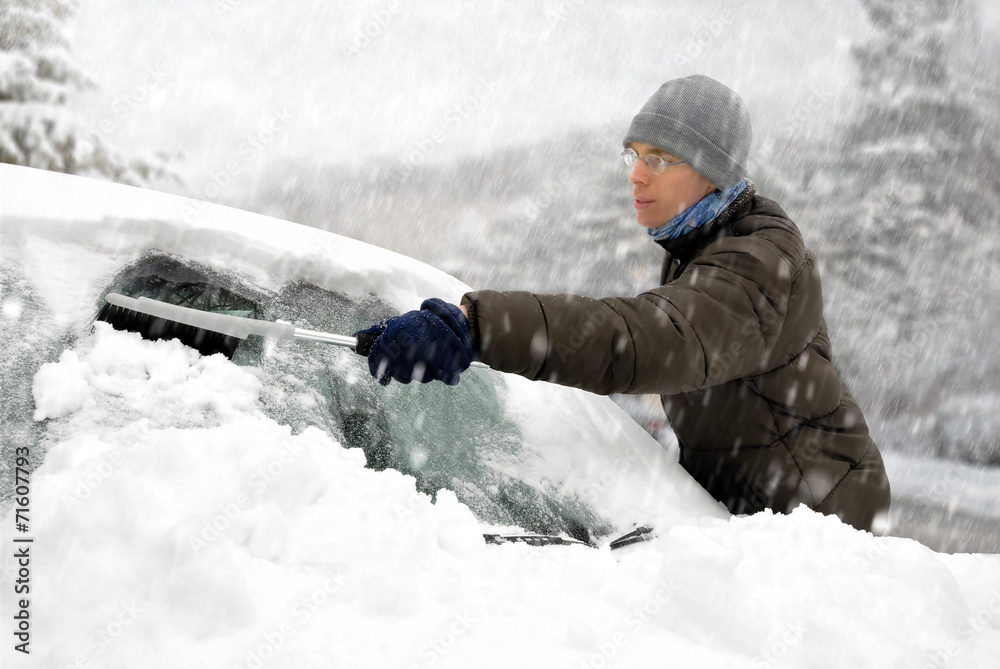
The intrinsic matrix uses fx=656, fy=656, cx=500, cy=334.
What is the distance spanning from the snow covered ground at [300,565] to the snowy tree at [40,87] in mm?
7893

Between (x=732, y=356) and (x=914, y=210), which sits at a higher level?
(x=914, y=210)

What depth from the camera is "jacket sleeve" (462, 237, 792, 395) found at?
1212 mm

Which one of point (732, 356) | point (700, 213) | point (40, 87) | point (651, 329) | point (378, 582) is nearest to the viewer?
point (378, 582)

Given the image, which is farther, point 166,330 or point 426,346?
point 166,330

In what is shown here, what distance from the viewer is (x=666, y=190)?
1802 millimetres

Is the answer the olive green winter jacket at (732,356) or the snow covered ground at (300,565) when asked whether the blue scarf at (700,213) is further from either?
the snow covered ground at (300,565)

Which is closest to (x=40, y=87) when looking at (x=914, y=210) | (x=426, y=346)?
(x=426, y=346)

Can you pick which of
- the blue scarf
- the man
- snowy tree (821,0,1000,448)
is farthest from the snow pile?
snowy tree (821,0,1000,448)

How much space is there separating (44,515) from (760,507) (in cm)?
165

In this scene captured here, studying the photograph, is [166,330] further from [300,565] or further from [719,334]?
[719,334]

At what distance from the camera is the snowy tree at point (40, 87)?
25.4ft

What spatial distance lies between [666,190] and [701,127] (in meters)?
0.20

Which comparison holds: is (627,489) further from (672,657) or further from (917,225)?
(917,225)

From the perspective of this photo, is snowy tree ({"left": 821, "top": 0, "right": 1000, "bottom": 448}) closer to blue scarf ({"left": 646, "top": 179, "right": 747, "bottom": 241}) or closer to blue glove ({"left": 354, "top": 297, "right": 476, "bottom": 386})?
blue scarf ({"left": 646, "top": 179, "right": 747, "bottom": 241})
